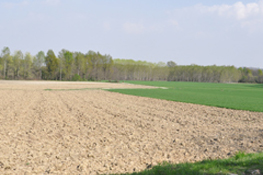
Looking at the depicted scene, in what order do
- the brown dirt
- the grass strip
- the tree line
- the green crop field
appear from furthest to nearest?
the tree line < the green crop field < the brown dirt < the grass strip

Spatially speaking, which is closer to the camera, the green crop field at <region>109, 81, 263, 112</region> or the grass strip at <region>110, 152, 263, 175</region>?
the grass strip at <region>110, 152, 263, 175</region>

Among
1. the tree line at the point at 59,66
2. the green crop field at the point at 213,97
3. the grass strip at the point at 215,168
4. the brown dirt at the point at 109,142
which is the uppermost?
the tree line at the point at 59,66

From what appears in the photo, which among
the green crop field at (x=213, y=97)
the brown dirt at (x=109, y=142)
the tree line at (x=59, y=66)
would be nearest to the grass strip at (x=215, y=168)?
the brown dirt at (x=109, y=142)

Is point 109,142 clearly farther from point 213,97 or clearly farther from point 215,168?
point 213,97

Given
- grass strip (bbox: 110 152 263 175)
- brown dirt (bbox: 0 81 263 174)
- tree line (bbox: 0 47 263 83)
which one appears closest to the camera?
grass strip (bbox: 110 152 263 175)

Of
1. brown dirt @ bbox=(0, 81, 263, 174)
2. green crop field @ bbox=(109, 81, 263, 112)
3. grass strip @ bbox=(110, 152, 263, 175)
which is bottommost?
brown dirt @ bbox=(0, 81, 263, 174)

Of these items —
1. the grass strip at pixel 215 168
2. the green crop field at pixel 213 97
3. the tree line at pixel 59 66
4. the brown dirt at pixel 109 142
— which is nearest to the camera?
the grass strip at pixel 215 168

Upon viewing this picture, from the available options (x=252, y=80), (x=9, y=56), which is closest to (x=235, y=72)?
(x=252, y=80)

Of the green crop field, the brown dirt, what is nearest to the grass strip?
the brown dirt

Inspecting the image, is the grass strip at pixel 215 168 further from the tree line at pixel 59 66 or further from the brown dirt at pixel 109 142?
the tree line at pixel 59 66

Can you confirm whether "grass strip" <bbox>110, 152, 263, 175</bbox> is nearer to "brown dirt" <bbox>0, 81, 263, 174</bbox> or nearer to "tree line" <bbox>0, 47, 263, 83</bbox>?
"brown dirt" <bbox>0, 81, 263, 174</bbox>

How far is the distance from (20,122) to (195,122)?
10.8m

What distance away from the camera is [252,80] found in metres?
163

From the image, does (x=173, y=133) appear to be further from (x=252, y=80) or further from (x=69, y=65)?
(x=252, y=80)
